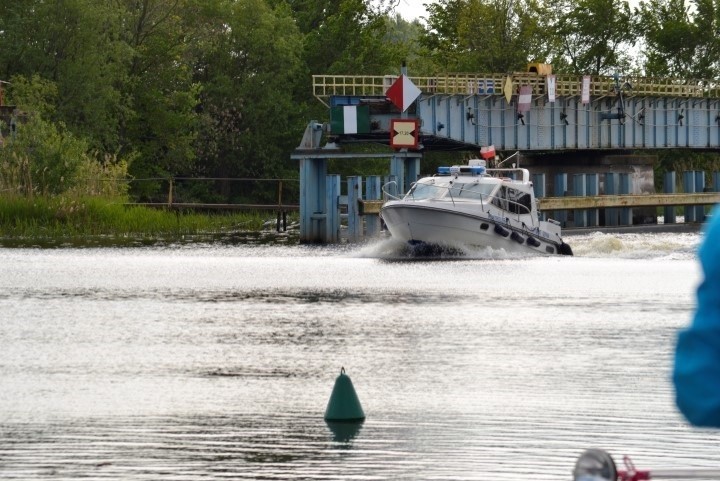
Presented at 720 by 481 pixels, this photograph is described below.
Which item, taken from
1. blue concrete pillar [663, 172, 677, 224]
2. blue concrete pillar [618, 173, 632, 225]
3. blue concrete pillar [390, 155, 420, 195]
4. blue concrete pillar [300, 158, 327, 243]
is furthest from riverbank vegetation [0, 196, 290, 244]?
blue concrete pillar [663, 172, 677, 224]

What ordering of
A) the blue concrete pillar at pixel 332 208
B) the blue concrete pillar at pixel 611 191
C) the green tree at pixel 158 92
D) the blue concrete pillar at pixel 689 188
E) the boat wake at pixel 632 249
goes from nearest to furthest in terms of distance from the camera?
the boat wake at pixel 632 249
the blue concrete pillar at pixel 332 208
the blue concrete pillar at pixel 611 191
the blue concrete pillar at pixel 689 188
the green tree at pixel 158 92

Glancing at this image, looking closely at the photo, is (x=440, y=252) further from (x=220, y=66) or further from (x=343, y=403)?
(x=220, y=66)

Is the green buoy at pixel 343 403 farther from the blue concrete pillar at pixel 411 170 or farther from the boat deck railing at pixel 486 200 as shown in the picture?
the blue concrete pillar at pixel 411 170

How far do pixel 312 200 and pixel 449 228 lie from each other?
16.6m

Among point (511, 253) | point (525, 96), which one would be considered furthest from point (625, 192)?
point (511, 253)

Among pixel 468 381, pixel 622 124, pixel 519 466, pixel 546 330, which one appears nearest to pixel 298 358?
pixel 468 381

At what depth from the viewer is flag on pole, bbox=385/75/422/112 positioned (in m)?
58.8

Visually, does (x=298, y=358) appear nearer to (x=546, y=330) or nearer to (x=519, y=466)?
(x=546, y=330)

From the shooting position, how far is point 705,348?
3.37 meters

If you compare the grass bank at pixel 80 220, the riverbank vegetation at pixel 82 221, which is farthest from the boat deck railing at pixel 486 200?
the grass bank at pixel 80 220

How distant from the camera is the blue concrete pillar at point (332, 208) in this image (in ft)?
197

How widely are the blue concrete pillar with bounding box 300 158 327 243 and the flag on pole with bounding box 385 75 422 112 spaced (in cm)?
459

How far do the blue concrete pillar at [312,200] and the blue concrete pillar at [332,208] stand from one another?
1.22ft

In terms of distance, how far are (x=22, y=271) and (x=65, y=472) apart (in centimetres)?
2798
